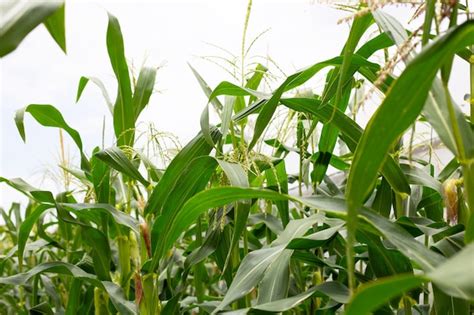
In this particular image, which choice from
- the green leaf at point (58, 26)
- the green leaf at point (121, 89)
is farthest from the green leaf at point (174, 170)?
the green leaf at point (58, 26)

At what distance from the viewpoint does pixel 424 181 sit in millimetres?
801

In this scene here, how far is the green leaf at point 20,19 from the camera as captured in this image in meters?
0.36

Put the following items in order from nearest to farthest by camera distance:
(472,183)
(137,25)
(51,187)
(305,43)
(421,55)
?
(421,55) → (472,183) → (305,43) → (51,187) → (137,25)

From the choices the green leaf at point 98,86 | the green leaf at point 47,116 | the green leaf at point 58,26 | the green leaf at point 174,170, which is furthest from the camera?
the green leaf at point 98,86

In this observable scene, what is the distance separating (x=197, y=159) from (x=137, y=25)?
139cm

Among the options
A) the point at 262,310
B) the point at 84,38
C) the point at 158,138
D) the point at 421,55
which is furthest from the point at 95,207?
the point at 84,38

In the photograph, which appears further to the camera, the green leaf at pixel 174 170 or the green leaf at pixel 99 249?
the green leaf at pixel 99 249

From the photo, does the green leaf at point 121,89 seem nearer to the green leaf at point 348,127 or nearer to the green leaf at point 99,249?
the green leaf at point 99,249

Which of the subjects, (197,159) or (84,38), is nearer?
(197,159)

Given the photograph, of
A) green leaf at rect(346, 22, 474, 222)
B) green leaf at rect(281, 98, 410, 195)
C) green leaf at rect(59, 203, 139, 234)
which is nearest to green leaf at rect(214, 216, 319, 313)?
green leaf at rect(281, 98, 410, 195)

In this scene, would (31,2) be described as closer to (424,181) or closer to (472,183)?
(472,183)

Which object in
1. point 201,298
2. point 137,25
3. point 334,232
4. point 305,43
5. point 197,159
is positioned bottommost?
point 201,298

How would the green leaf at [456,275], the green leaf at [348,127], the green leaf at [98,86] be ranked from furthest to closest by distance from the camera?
1. the green leaf at [98,86]
2. the green leaf at [348,127]
3. the green leaf at [456,275]

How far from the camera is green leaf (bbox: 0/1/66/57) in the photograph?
36cm
